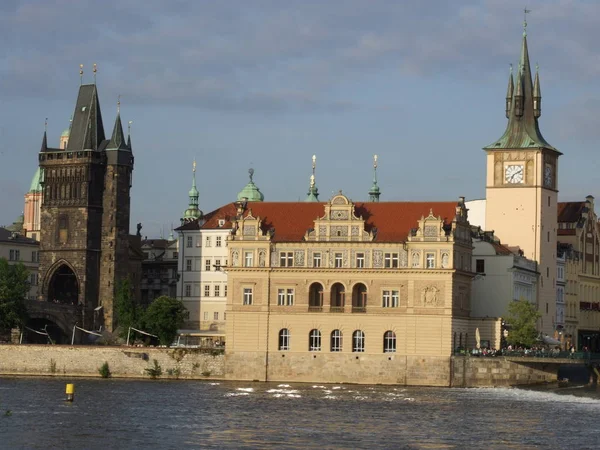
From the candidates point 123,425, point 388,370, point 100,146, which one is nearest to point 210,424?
point 123,425

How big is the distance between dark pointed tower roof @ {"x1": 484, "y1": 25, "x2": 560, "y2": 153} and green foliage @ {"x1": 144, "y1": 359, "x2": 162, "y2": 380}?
34.4 metres

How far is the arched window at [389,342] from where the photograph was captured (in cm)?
12044

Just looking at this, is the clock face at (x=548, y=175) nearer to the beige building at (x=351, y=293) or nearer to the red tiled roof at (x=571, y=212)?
the beige building at (x=351, y=293)

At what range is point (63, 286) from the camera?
156 meters

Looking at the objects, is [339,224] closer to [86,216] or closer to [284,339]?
[284,339]

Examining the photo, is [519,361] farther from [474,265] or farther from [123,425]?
[123,425]

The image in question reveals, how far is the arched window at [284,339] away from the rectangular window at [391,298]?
7428mm

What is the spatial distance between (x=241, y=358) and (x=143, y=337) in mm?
20250

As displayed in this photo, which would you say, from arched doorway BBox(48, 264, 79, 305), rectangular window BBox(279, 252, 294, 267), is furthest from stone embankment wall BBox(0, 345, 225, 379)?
arched doorway BBox(48, 264, 79, 305)

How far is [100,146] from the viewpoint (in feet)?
515

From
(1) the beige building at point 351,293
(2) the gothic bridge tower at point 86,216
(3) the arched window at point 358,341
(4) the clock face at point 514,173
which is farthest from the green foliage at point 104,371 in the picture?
(4) the clock face at point 514,173

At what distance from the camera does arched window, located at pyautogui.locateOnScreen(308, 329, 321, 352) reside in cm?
12219

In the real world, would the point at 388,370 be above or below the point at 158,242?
below

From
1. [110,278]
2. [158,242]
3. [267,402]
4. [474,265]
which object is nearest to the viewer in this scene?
[267,402]
